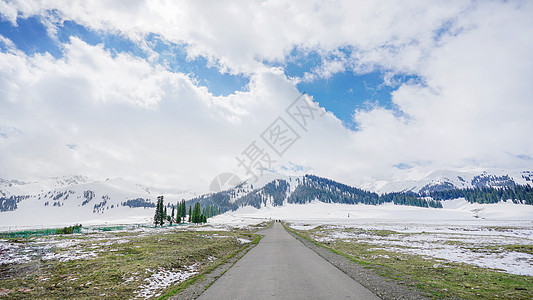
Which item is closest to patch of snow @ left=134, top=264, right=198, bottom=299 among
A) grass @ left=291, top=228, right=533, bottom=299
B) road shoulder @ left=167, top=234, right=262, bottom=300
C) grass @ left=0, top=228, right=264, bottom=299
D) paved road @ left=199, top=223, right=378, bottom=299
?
grass @ left=0, top=228, right=264, bottom=299

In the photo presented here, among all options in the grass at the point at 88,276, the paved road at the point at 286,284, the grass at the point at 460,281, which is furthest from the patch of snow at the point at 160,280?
the grass at the point at 460,281

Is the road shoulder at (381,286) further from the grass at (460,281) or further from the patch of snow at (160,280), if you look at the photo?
the patch of snow at (160,280)

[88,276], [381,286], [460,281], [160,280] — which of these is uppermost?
[88,276]

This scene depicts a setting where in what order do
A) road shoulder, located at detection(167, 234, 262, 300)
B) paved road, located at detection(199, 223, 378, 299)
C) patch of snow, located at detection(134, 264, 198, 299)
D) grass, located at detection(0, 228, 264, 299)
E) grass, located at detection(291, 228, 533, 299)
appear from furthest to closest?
patch of snow, located at detection(134, 264, 198, 299) < grass, located at detection(0, 228, 264, 299) < grass, located at detection(291, 228, 533, 299) < road shoulder, located at detection(167, 234, 262, 300) < paved road, located at detection(199, 223, 378, 299)

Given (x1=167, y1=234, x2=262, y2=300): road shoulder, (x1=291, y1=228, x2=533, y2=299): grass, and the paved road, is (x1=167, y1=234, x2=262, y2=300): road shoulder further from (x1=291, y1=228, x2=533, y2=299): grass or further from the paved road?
(x1=291, y1=228, x2=533, y2=299): grass

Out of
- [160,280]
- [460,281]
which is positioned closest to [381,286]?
[460,281]

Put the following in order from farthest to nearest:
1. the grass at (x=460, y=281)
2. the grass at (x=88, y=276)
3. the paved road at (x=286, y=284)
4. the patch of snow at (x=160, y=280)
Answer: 1. the patch of snow at (x=160, y=280)
2. the grass at (x=88, y=276)
3. the grass at (x=460, y=281)
4. the paved road at (x=286, y=284)

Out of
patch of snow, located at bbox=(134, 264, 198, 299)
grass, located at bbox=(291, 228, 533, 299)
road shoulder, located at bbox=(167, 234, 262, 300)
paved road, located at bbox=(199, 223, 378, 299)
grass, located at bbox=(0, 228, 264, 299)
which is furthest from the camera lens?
patch of snow, located at bbox=(134, 264, 198, 299)

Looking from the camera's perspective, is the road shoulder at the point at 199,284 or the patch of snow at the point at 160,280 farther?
the patch of snow at the point at 160,280

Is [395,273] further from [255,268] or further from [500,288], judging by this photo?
[255,268]

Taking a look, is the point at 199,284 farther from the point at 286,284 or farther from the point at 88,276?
the point at 88,276

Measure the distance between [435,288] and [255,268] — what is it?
370 inches

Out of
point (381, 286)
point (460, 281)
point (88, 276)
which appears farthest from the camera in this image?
point (88, 276)

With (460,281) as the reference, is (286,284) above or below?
above
